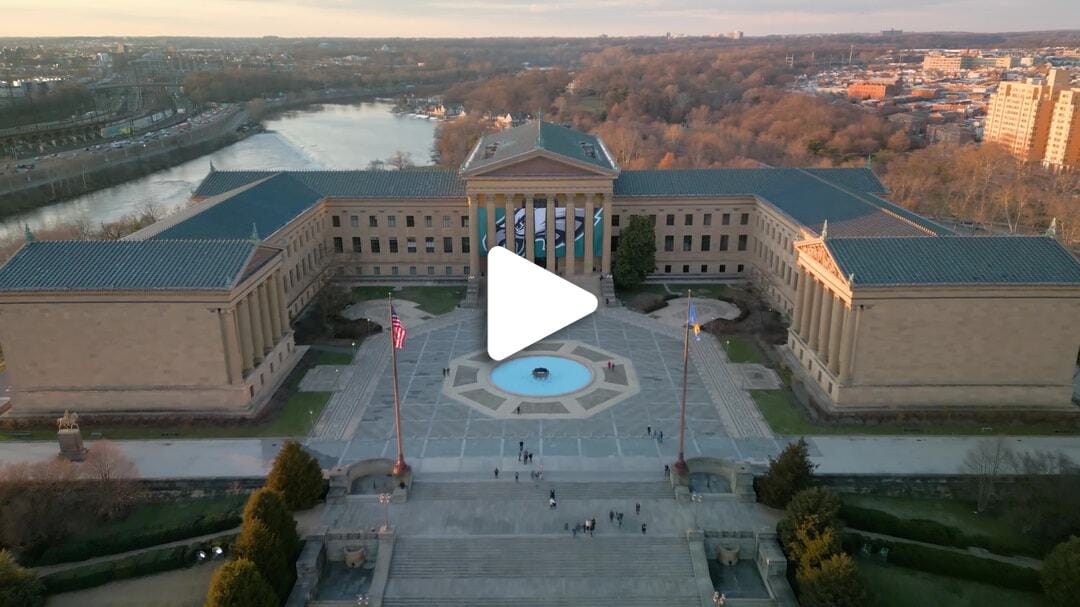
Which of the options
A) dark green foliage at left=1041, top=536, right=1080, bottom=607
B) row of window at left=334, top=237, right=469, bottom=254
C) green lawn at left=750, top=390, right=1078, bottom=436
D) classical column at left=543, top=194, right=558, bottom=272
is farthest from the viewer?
row of window at left=334, top=237, right=469, bottom=254

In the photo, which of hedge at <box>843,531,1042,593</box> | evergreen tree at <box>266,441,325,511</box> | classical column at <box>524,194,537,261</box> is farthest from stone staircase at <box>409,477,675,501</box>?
classical column at <box>524,194,537,261</box>

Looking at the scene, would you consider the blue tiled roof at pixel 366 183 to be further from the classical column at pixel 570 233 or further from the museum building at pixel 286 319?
the museum building at pixel 286 319

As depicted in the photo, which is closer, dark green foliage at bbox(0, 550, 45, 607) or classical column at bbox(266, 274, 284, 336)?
dark green foliage at bbox(0, 550, 45, 607)

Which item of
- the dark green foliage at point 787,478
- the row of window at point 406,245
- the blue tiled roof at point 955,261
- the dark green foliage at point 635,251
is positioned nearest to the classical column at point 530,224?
the row of window at point 406,245

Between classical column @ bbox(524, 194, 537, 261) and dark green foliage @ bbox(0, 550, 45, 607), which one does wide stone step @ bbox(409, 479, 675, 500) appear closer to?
dark green foliage @ bbox(0, 550, 45, 607)

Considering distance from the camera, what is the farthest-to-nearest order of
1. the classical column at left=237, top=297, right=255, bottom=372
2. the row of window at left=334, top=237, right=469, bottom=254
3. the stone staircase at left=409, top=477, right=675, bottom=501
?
1. the row of window at left=334, top=237, right=469, bottom=254
2. the classical column at left=237, top=297, right=255, bottom=372
3. the stone staircase at left=409, top=477, right=675, bottom=501

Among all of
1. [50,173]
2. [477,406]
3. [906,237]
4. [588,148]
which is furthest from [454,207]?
Result: [50,173]
